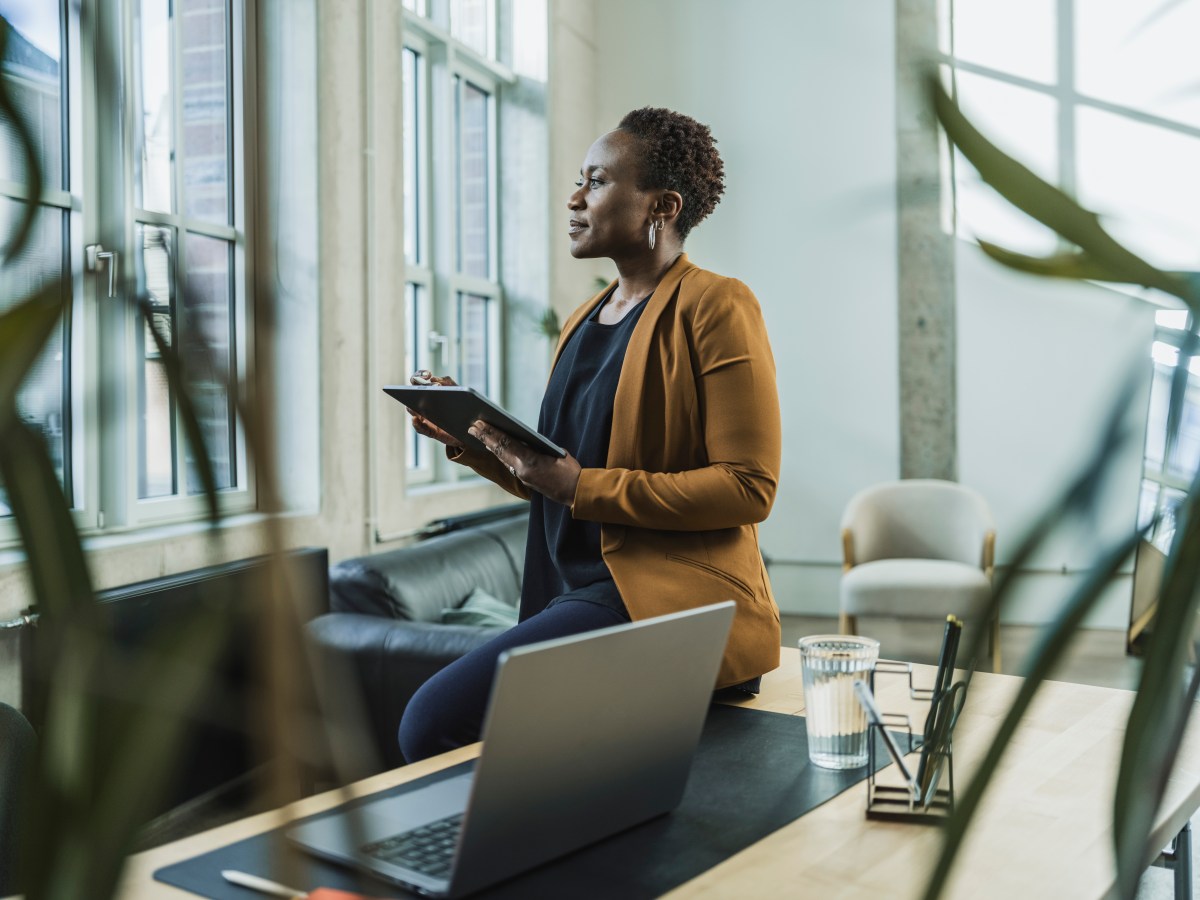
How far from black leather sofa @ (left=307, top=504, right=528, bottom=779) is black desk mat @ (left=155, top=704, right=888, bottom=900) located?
110 centimetres

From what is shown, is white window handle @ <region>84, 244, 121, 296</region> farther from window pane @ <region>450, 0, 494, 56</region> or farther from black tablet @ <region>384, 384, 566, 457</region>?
window pane @ <region>450, 0, 494, 56</region>

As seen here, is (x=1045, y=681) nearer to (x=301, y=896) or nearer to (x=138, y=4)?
(x=301, y=896)

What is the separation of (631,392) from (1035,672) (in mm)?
1672

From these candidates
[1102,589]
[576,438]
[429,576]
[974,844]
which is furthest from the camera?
[429,576]

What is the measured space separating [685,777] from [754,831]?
3.8 inches

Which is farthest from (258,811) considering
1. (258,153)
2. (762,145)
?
(762,145)

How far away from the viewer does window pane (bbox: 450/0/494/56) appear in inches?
223

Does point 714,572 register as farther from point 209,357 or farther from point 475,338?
point 475,338

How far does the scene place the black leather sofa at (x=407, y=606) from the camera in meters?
3.12

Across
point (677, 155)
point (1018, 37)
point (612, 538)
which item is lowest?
point (612, 538)

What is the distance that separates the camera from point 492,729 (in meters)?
0.89

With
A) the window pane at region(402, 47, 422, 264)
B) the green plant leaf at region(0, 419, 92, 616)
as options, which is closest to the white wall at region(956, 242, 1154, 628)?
the window pane at region(402, 47, 422, 264)

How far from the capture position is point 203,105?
12.5ft

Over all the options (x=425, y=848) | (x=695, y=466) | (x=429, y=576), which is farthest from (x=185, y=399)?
(x=429, y=576)
